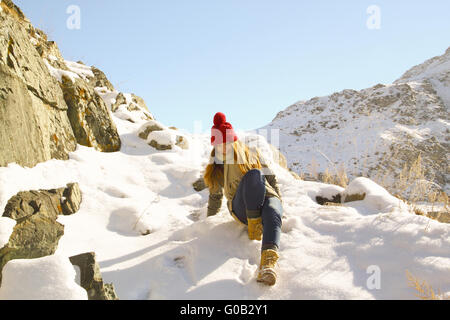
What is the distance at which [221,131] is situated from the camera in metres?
2.22

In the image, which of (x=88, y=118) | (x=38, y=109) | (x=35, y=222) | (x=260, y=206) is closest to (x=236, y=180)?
(x=260, y=206)

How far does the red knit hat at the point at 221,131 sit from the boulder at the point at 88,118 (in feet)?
8.05

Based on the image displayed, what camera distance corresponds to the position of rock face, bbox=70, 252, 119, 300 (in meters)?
1.32

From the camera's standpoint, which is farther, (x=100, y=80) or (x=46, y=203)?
(x=100, y=80)

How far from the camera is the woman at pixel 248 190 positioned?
1.69 m

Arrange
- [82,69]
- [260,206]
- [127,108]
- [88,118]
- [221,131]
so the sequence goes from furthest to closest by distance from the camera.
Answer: [82,69]
[127,108]
[88,118]
[221,131]
[260,206]

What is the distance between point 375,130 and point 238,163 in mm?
13241

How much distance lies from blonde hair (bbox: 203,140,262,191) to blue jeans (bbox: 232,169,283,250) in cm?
11

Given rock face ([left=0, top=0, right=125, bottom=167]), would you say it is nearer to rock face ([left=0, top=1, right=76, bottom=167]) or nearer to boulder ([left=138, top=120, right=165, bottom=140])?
rock face ([left=0, top=1, right=76, bottom=167])

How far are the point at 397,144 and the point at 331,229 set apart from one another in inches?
432

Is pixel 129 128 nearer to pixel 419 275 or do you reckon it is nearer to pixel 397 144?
pixel 419 275

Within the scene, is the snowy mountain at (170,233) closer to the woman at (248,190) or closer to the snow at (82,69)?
the woman at (248,190)

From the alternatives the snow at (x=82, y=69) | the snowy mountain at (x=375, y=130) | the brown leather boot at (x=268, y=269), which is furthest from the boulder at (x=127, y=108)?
the snowy mountain at (x=375, y=130)

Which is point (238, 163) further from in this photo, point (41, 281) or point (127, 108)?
point (127, 108)
